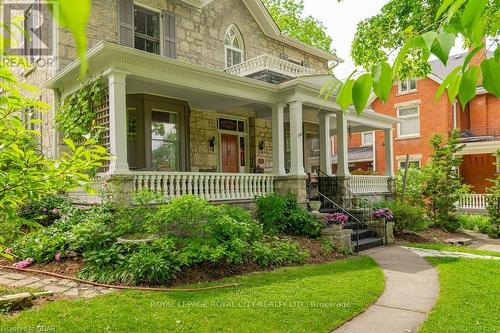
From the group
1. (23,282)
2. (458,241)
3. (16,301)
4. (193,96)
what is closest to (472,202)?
(458,241)

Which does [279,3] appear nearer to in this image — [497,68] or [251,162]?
[251,162]

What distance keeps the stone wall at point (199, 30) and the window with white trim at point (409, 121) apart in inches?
444

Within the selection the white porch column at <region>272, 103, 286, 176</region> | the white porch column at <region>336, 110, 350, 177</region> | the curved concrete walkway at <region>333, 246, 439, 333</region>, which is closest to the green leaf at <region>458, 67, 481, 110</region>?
Answer: the curved concrete walkway at <region>333, 246, 439, 333</region>

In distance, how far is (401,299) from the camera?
19.2ft

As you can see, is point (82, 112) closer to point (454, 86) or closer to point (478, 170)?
point (454, 86)

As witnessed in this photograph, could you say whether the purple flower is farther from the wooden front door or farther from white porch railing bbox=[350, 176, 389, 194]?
white porch railing bbox=[350, 176, 389, 194]

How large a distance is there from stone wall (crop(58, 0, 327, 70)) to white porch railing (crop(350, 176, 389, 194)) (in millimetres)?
6168

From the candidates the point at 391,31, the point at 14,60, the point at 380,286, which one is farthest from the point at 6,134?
the point at 391,31

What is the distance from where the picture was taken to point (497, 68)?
1.16 m

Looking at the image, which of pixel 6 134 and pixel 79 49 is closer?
pixel 79 49

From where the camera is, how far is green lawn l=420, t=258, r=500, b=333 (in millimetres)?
4629

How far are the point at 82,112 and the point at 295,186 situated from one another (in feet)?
19.3

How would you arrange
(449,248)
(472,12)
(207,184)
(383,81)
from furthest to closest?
1. (449,248)
2. (207,184)
3. (383,81)
4. (472,12)

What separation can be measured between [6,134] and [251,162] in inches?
481
